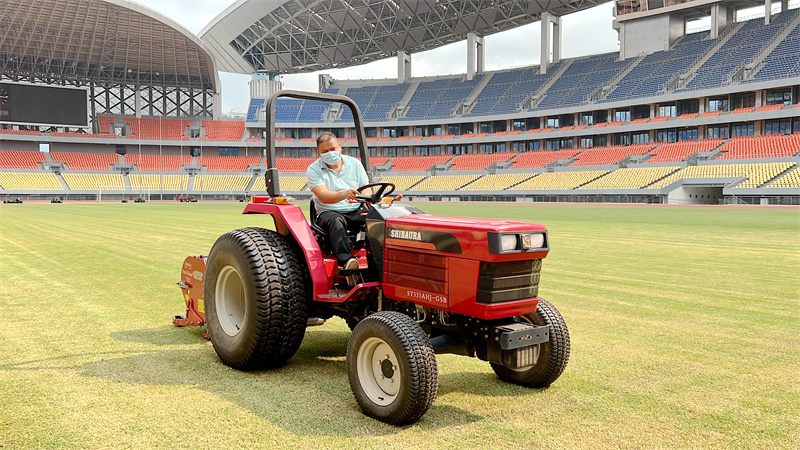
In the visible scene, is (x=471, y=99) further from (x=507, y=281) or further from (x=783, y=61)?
(x=507, y=281)

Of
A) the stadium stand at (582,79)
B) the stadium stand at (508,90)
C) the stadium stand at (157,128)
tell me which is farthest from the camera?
the stadium stand at (157,128)

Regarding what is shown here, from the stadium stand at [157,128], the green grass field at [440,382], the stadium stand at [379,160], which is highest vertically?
the stadium stand at [157,128]

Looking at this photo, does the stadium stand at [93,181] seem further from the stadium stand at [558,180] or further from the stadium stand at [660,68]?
the stadium stand at [660,68]

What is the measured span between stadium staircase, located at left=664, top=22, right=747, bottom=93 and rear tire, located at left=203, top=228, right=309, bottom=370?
51.4 meters

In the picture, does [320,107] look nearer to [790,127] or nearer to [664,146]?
[664,146]

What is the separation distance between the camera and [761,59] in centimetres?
4488

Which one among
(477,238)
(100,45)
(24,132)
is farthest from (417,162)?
(477,238)

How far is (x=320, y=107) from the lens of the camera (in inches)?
2815

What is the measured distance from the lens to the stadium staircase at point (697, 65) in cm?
4834

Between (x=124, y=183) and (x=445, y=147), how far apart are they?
36.2 m

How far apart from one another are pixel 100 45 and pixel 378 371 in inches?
2487

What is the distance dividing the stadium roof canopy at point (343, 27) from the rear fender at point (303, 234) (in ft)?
178

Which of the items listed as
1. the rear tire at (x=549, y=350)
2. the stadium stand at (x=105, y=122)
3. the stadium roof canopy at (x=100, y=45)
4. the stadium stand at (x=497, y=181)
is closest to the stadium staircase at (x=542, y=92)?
the stadium stand at (x=497, y=181)

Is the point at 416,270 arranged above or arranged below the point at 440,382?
above
